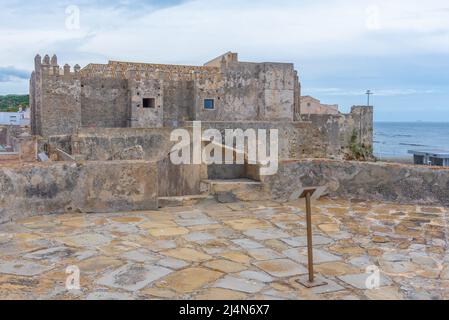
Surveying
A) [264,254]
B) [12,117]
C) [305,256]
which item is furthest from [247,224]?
[12,117]

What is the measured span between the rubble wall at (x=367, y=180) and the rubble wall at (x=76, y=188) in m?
1.63

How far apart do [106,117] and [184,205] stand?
817 inches

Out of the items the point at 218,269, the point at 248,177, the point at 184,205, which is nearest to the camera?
the point at 218,269

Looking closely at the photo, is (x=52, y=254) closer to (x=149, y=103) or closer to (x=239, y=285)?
(x=239, y=285)

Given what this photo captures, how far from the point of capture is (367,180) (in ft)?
20.0

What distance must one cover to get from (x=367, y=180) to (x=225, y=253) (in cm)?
291

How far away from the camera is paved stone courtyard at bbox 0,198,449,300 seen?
3084 mm

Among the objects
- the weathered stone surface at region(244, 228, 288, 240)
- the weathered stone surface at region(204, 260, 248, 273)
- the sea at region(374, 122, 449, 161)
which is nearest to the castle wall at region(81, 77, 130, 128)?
the weathered stone surface at region(244, 228, 288, 240)

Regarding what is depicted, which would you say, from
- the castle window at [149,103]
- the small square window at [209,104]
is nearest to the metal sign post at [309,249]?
the castle window at [149,103]

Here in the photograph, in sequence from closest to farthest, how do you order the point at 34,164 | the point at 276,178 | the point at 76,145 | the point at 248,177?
the point at 34,164, the point at 276,178, the point at 248,177, the point at 76,145

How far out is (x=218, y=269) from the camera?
348 centimetres

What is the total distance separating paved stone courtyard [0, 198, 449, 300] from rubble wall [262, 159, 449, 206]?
11.7 inches

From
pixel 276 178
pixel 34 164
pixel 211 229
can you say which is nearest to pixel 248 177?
pixel 276 178
